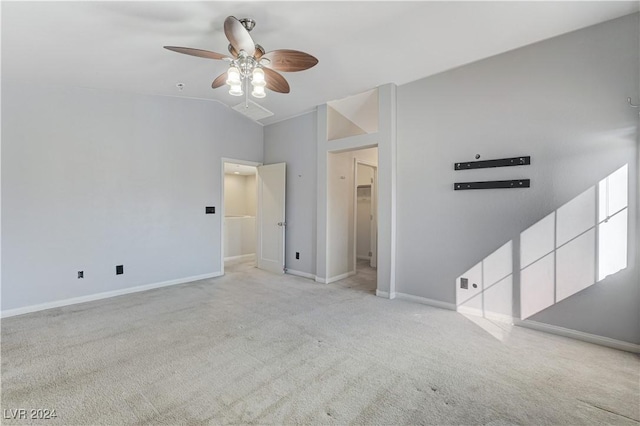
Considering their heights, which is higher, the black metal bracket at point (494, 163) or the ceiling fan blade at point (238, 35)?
the ceiling fan blade at point (238, 35)

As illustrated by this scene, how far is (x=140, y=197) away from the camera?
4.41 meters

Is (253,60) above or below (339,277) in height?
above

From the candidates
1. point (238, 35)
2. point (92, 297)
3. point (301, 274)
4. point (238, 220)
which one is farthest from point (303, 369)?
point (238, 220)

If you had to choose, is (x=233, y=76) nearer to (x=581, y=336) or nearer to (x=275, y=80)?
(x=275, y=80)

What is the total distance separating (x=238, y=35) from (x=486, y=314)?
3721mm

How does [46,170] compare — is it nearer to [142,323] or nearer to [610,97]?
[142,323]

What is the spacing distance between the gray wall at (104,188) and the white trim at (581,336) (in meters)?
4.62

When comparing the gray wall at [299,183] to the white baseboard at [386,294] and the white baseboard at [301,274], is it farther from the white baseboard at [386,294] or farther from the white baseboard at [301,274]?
the white baseboard at [386,294]

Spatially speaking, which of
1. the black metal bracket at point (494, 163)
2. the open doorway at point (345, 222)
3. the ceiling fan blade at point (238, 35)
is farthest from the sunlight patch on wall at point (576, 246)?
the ceiling fan blade at point (238, 35)

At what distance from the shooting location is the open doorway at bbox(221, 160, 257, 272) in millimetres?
6316

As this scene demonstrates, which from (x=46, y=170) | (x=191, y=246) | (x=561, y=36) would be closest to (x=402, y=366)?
(x=561, y=36)

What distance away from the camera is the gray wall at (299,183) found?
5.16 m

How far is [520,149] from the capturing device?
10.3 ft

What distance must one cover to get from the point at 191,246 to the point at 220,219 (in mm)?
676
